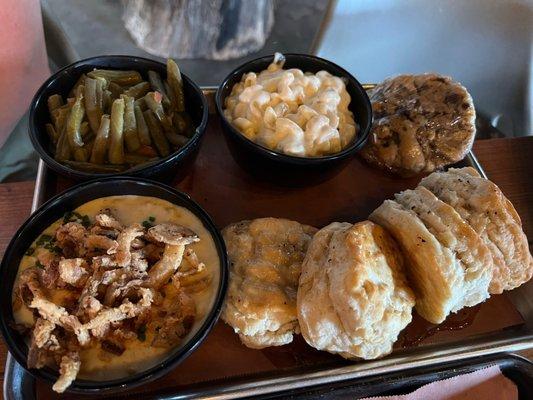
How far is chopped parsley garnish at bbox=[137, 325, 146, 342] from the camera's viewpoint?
4.79 ft

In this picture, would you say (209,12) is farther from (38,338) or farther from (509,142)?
(38,338)

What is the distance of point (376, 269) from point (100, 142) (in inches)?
44.8

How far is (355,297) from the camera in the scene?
145 cm

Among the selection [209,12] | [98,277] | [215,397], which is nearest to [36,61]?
[209,12]

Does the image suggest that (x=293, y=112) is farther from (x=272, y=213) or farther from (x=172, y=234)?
(x=172, y=234)

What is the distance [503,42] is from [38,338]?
317 centimetres

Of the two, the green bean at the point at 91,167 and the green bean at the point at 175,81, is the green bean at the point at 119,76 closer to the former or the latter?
the green bean at the point at 175,81

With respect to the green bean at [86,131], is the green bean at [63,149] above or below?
below

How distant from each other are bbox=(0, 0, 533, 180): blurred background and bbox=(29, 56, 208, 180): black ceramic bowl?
0.76m

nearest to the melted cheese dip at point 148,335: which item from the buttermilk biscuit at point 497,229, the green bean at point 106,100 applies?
the green bean at point 106,100

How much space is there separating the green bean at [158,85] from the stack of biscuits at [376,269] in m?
0.62

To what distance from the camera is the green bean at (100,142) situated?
1865 millimetres

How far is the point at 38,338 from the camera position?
1347mm

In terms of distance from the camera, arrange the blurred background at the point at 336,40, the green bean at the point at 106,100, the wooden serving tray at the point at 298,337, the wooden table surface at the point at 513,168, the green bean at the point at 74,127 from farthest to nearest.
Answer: the blurred background at the point at 336,40
the wooden table surface at the point at 513,168
the green bean at the point at 106,100
the green bean at the point at 74,127
the wooden serving tray at the point at 298,337
